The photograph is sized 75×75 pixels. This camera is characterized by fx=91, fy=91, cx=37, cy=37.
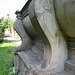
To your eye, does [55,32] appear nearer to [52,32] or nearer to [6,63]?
[52,32]

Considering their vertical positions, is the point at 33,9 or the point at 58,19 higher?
the point at 33,9

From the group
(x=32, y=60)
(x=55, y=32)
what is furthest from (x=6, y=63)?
(x=55, y=32)

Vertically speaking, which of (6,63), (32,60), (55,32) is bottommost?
(6,63)

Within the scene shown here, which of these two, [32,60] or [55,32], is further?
[32,60]

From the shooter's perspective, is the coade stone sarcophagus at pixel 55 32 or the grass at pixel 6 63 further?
the grass at pixel 6 63

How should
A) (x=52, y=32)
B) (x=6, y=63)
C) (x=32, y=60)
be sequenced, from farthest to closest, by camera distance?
1. (x=6, y=63)
2. (x=32, y=60)
3. (x=52, y=32)

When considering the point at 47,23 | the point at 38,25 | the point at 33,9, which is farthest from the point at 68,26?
the point at 33,9

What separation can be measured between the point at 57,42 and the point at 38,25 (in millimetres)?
352

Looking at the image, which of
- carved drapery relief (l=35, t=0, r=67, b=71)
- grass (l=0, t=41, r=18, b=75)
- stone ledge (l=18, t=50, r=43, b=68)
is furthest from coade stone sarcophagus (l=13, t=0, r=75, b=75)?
grass (l=0, t=41, r=18, b=75)

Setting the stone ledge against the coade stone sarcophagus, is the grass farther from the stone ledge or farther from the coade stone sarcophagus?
the coade stone sarcophagus

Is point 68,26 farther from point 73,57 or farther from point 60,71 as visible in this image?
point 60,71

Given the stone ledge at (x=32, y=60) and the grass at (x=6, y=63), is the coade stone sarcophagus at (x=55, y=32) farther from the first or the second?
the grass at (x=6, y=63)

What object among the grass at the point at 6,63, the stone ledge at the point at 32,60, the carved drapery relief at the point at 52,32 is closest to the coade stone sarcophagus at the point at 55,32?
the carved drapery relief at the point at 52,32

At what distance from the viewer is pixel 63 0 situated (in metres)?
1.00
